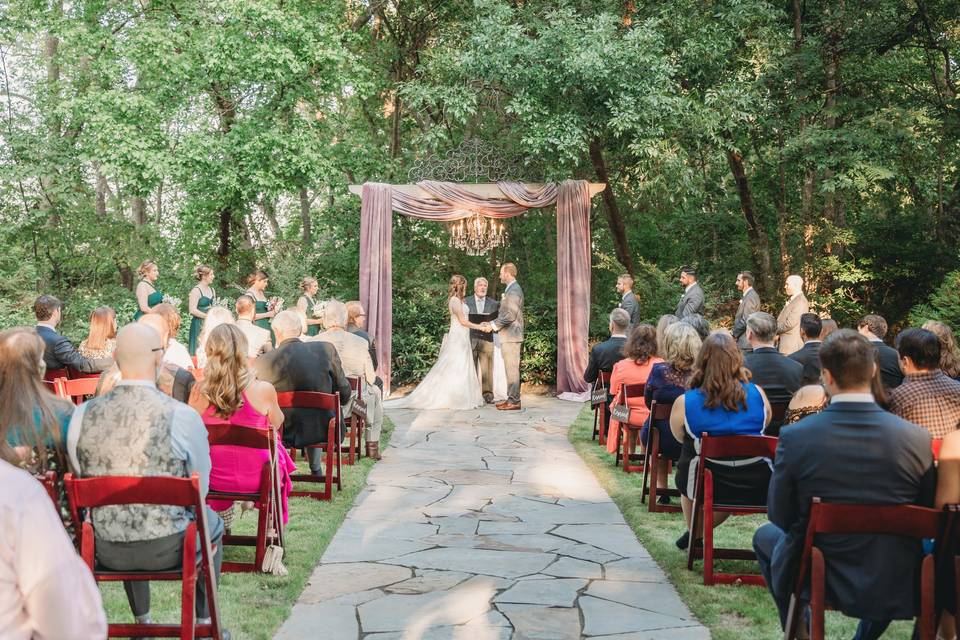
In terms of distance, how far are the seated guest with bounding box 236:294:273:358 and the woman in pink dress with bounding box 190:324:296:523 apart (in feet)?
8.94

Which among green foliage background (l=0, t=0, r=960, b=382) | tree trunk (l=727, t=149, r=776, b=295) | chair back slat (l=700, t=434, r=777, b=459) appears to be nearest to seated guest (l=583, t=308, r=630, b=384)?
green foliage background (l=0, t=0, r=960, b=382)

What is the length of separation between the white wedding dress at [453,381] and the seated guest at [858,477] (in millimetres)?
9711

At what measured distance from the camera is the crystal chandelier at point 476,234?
575 inches

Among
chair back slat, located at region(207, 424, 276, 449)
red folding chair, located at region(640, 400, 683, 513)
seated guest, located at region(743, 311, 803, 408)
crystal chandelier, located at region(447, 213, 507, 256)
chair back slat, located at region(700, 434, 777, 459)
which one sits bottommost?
red folding chair, located at region(640, 400, 683, 513)

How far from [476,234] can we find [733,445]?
33.2ft

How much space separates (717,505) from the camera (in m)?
5.00

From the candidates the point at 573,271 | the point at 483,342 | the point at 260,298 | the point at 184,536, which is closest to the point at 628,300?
the point at 573,271

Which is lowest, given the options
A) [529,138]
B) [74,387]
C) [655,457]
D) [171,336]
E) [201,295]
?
[655,457]

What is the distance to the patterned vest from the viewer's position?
11.9 feet

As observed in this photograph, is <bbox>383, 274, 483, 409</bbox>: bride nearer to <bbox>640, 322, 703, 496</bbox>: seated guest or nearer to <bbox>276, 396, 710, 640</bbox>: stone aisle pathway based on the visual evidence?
<bbox>276, 396, 710, 640</bbox>: stone aisle pathway

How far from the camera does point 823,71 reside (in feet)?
48.1

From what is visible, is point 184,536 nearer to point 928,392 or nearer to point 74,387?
point 928,392

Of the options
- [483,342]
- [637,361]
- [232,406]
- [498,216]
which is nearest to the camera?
[232,406]

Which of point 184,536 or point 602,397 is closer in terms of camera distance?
point 184,536
